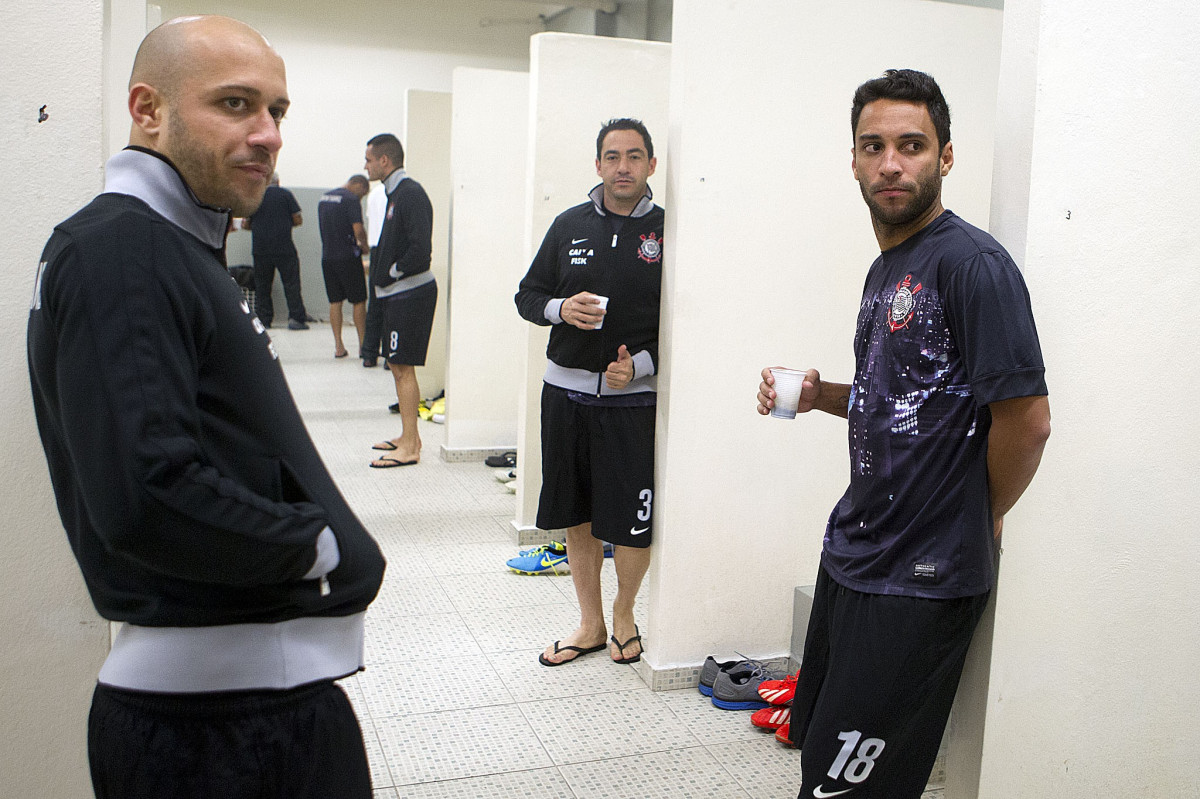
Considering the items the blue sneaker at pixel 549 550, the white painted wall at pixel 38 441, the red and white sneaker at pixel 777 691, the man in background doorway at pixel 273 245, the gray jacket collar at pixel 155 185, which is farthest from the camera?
the man in background doorway at pixel 273 245

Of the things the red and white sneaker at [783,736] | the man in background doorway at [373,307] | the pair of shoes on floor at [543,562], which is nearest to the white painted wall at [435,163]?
the man in background doorway at [373,307]

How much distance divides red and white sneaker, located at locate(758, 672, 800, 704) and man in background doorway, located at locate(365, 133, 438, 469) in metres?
3.33

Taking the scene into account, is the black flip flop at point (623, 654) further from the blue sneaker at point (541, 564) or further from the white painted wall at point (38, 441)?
the white painted wall at point (38, 441)

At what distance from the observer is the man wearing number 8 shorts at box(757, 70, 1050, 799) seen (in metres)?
1.67

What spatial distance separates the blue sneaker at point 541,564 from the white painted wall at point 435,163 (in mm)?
3281

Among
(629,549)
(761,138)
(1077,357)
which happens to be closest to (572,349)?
(629,549)

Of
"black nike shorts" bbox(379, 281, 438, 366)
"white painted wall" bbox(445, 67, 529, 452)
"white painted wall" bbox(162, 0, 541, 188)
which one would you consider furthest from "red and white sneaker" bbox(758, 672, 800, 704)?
"white painted wall" bbox(162, 0, 541, 188)

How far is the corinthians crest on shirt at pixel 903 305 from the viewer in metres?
1.72

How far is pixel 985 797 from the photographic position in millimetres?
2066

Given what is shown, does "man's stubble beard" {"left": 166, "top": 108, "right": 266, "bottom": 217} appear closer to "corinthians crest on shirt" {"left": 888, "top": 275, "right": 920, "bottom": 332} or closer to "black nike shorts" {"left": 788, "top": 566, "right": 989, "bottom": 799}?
"corinthians crest on shirt" {"left": 888, "top": 275, "right": 920, "bottom": 332}

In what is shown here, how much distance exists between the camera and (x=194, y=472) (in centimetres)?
101

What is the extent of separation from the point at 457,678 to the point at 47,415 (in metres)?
2.31

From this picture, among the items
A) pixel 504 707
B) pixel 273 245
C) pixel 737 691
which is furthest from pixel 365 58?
pixel 737 691

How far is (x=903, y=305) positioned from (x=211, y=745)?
1260mm
